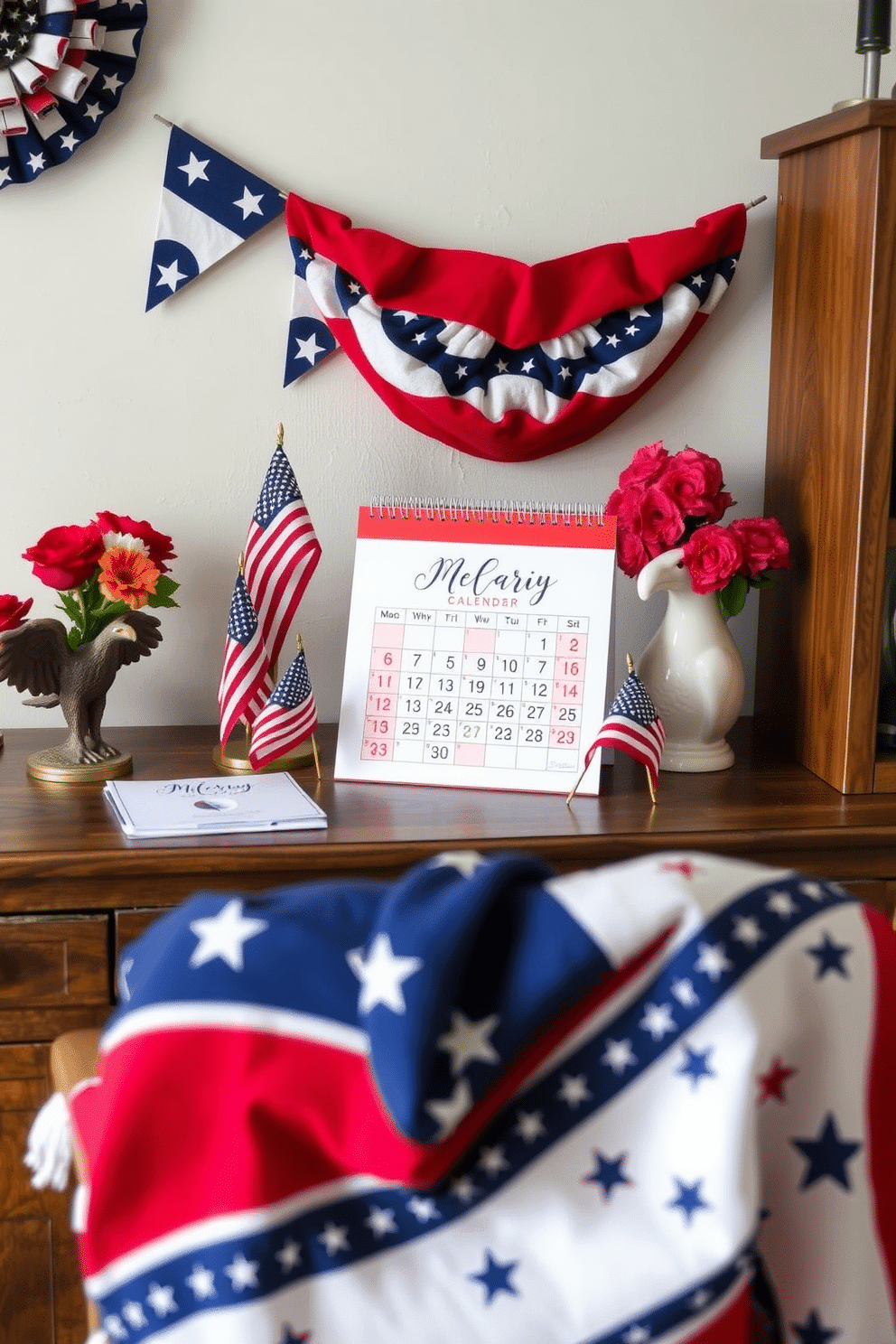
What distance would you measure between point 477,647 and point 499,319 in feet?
1.48

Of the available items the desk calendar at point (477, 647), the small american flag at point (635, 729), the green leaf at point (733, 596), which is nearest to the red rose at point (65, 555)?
the desk calendar at point (477, 647)

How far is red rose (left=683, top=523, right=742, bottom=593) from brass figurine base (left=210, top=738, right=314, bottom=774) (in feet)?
1.74

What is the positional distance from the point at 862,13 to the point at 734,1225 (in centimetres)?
147

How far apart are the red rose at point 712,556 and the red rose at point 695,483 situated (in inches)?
1.3

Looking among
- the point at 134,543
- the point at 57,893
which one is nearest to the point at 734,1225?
the point at 57,893

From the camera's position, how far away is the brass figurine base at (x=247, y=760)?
164 cm

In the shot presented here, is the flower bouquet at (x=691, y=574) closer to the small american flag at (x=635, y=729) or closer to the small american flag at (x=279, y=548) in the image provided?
the small american flag at (x=635, y=729)

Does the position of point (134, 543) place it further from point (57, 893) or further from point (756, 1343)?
point (756, 1343)

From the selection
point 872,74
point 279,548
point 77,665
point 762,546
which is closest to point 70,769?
point 77,665

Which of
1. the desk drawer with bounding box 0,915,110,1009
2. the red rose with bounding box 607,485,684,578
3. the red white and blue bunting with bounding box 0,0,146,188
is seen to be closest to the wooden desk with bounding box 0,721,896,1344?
the desk drawer with bounding box 0,915,110,1009

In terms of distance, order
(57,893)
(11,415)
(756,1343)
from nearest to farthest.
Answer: (756,1343) → (57,893) → (11,415)

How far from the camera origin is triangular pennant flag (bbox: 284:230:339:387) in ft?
5.89

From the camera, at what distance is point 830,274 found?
64.9 inches

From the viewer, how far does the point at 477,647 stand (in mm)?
1666
